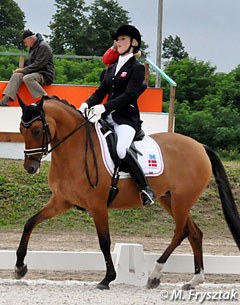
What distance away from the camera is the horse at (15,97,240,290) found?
7.85 m

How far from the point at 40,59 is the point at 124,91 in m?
5.47

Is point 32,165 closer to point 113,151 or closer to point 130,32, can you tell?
point 113,151

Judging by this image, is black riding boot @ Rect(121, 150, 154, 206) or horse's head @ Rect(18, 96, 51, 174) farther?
black riding boot @ Rect(121, 150, 154, 206)

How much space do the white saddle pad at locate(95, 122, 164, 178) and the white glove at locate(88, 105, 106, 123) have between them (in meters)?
0.15

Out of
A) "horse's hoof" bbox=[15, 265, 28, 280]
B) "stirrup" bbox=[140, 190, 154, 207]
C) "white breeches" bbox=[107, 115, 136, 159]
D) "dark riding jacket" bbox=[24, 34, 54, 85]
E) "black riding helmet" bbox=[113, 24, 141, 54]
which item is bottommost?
"horse's hoof" bbox=[15, 265, 28, 280]

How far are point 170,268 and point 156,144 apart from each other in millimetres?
1378

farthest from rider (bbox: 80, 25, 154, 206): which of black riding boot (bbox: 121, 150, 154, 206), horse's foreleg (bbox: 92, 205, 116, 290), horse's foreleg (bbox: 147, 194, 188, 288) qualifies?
horse's foreleg (bbox: 92, 205, 116, 290)

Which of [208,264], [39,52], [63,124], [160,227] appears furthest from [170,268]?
[39,52]

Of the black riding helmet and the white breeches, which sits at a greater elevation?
the black riding helmet

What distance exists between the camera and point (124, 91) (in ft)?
27.4

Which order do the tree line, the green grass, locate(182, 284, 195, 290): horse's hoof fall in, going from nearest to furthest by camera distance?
locate(182, 284, 195, 290): horse's hoof < the green grass < the tree line

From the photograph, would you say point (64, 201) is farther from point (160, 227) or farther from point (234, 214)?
point (160, 227)

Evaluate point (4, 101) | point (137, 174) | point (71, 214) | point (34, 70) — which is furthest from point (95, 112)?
point (4, 101)

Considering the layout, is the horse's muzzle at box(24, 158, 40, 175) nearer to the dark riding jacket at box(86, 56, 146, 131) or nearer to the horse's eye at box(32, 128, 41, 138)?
the horse's eye at box(32, 128, 41, 138)
